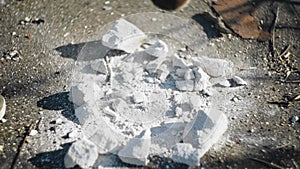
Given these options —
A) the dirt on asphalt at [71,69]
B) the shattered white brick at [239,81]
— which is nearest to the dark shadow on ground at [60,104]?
the dirt on asphalt at [71,69]

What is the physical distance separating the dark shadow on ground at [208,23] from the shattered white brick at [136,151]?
3.33 ft

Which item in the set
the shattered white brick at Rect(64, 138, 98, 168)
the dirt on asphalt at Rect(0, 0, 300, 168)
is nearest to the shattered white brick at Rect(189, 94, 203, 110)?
the dirt on asphalt at Rect(0, 0, 300, 168)

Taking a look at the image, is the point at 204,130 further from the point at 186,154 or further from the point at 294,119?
the point at 294,119

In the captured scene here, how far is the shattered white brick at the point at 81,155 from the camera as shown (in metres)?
2.55

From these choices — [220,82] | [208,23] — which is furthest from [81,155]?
[208,23]

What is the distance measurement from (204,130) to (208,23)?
3.28 feet

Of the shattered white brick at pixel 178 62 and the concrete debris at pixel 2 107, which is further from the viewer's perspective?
the shattered white brick at pixel 178 62

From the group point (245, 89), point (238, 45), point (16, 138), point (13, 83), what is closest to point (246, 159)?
point (245, 89)

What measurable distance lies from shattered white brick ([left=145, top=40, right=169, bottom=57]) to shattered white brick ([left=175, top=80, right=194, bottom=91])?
236 mm

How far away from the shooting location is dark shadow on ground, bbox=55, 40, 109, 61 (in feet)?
10.4

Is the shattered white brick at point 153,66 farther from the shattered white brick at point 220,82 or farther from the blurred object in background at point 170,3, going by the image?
the blurred object in background at point 170,3

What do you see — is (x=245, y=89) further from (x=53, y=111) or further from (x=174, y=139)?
(x=53, y=111)

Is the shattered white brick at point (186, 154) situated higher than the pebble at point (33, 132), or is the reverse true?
the shattered white brick at point (186, 154)

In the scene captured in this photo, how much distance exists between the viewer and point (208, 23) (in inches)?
135
